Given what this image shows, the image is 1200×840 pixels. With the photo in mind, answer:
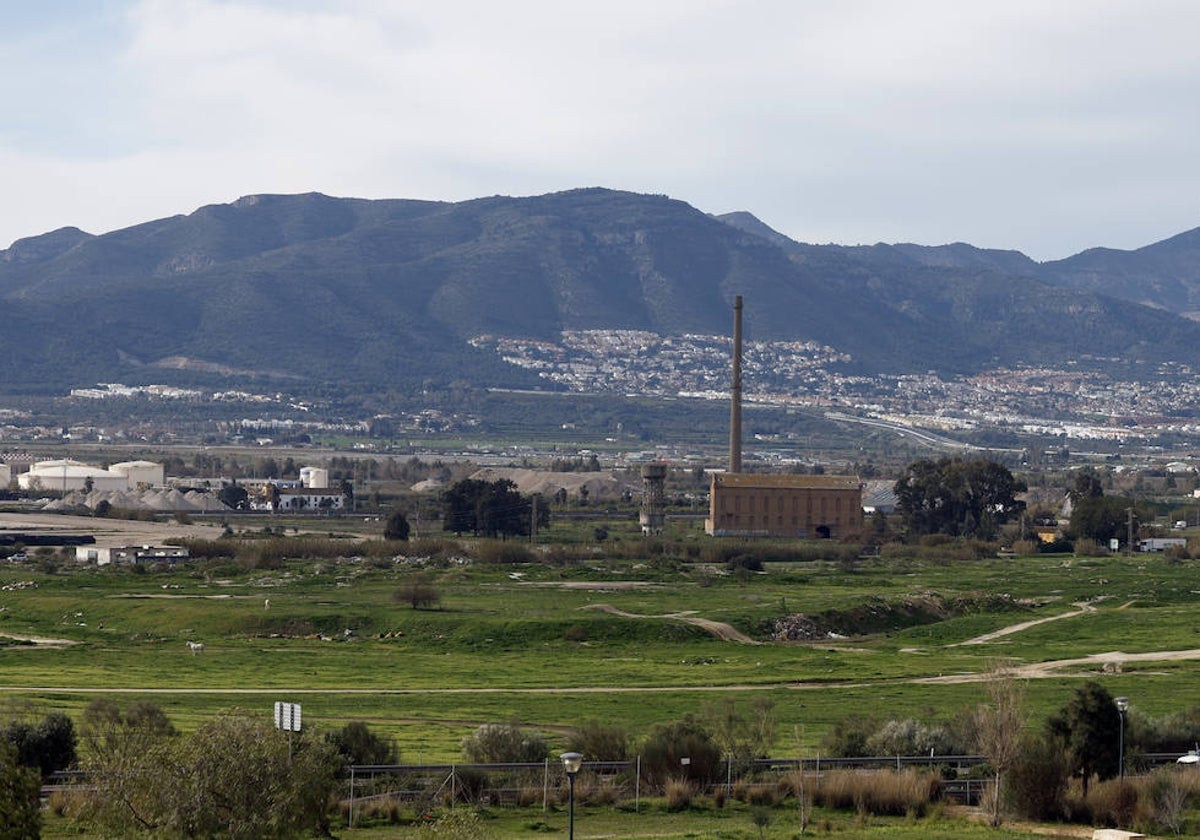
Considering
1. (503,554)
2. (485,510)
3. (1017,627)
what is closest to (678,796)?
(1017,627)

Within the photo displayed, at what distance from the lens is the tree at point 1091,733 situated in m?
35.3

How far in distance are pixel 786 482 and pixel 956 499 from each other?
1217 centimetres

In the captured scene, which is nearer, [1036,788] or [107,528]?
[1036,788]

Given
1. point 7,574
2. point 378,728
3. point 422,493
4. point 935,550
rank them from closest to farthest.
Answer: point 378,728, point 7,574, point 935,550, point 422,493

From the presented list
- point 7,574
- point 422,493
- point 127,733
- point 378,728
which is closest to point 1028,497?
point 422,493

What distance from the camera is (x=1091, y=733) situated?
35.5 metres

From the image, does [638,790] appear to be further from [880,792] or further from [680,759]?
[880,792]

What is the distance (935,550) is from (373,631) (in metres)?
51.8

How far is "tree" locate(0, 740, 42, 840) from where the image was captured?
74.0 feet

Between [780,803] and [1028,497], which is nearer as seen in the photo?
[780,803]

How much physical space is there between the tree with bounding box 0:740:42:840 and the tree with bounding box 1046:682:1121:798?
19321 millimetres

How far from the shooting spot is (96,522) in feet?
392

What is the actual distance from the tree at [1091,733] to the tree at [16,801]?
63.4 feet

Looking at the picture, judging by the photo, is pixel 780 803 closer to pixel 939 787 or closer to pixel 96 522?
pixel 939 787
